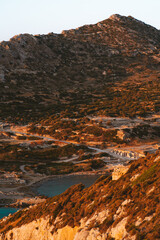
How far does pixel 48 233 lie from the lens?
23875mm

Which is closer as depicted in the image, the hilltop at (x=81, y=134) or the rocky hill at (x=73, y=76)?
the hilltop at (x=81, y=134)

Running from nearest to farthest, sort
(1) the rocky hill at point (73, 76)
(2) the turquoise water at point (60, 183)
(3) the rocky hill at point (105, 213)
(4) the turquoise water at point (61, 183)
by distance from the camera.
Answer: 1. (3) the rocky hill at point (105, 213)
2. (2) the turquoise water at point (60, 183)
3. (4) the turquoise water at point (61, 183)
4. (1) the rocky hill at point (73, 76)

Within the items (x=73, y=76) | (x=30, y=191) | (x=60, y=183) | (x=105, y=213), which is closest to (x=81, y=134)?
(x=60, y=183)

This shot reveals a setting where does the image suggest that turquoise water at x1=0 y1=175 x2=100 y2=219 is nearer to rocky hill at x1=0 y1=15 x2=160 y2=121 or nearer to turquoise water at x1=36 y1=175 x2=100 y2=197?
turquoise water at x1=36 y1=175 x2=100 y2=197

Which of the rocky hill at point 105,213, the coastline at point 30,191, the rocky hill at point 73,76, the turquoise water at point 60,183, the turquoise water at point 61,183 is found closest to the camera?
the rocky hill at point 105,213

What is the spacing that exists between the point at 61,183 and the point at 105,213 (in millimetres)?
38023

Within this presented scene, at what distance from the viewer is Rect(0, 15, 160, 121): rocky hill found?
120688mm

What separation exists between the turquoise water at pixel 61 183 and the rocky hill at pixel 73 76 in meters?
44.8

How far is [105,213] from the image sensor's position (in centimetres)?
2025

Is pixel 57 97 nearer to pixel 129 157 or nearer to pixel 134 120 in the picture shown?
pixel 134 120

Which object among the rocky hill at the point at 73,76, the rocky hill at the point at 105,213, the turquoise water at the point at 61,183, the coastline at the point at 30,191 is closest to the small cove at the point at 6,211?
the coastline at the point at 30,191

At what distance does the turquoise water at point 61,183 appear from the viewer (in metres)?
52.6

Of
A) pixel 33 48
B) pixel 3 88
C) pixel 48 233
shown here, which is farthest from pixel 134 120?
pixel 33 48

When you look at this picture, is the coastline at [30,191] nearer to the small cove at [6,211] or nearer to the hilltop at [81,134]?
the hilltop at [81,134]
